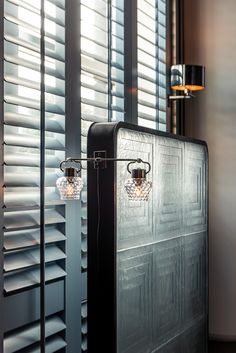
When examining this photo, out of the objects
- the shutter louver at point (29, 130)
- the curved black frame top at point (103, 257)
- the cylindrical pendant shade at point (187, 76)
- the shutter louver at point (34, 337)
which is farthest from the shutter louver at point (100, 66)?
the cylindrical pendant shade at point (187, 76)

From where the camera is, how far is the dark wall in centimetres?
456

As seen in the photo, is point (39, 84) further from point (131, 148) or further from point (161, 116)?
point (161, 116)

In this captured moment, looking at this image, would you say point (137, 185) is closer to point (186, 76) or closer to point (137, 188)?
point (137, 188)

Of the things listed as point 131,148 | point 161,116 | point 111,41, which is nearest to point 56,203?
point 131,148

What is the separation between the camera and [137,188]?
95.3 inches

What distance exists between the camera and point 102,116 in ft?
10.6

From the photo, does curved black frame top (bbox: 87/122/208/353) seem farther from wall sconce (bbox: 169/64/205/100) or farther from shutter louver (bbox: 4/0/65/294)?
wall sconce (bbox: 169/64/205/100)

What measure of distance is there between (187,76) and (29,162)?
73.9 inches

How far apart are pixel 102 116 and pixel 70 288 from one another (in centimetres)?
97

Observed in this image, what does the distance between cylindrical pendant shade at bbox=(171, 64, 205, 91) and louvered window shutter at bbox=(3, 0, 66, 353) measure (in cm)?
143

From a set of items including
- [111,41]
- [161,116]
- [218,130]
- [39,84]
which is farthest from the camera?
[218,130]

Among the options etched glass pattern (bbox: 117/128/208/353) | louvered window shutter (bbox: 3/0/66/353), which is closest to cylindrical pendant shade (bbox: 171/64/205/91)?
etched glass pattern (bbox: 117/128/208/353)

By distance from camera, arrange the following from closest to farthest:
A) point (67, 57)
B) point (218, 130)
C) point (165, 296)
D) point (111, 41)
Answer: point (67, 57) → point (165, 296) → point (111, 41) → point (218, 130)

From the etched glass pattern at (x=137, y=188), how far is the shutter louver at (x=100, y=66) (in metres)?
0.60
